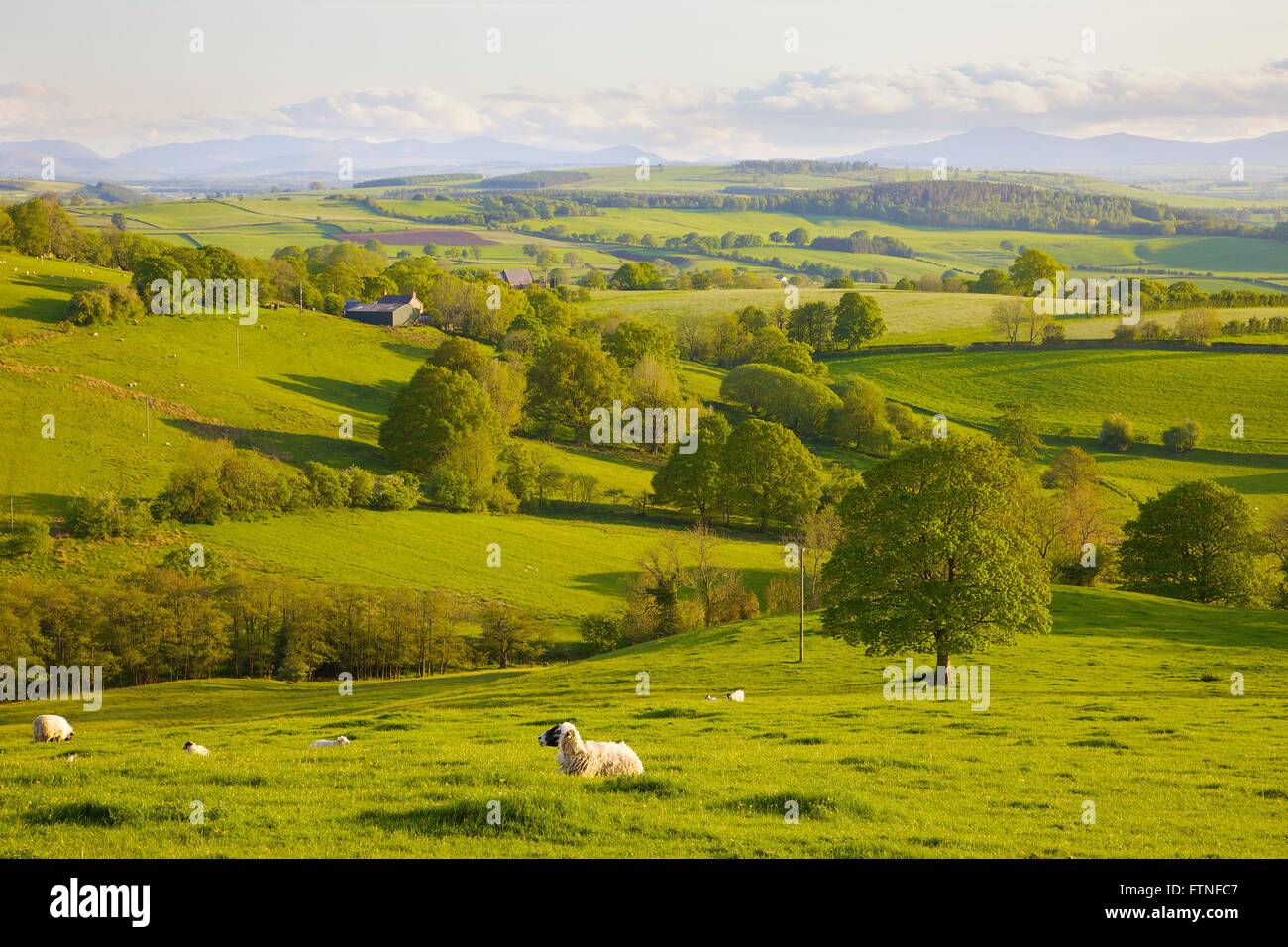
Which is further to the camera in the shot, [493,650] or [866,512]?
[493,650]

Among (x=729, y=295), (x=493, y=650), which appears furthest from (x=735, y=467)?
(x=729, y=295)

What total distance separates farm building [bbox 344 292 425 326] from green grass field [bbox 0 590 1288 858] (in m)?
115

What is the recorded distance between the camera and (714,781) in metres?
16.9

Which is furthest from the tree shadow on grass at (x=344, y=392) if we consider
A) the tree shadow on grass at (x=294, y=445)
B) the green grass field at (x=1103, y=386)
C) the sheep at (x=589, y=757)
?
the sheep at (x=589, y=757)

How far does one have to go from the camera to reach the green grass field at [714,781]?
Result: 1307 centimetres

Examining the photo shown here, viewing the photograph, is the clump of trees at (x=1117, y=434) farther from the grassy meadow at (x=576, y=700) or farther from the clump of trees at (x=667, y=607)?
the clump of trees at (x=667, y=607)

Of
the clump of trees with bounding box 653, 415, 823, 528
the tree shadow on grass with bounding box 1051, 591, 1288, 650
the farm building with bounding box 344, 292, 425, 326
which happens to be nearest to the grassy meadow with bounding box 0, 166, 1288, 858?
the tree shadow on grass with bounding box 1051, 591, 1288, 650

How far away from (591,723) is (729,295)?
175628 millimetres

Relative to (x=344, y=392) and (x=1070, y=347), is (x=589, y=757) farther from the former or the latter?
(x=1070, y=347)

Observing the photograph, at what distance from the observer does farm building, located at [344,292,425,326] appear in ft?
483

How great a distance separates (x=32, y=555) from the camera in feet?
225

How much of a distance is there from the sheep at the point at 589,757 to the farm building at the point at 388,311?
135 meters

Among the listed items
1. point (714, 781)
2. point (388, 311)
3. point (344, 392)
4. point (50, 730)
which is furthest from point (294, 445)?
point (714, 781)
